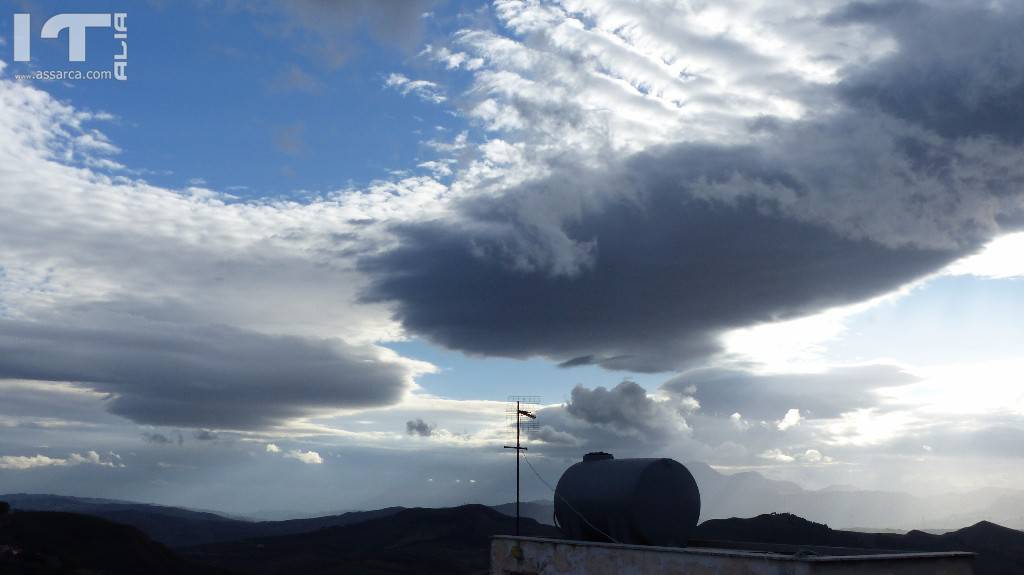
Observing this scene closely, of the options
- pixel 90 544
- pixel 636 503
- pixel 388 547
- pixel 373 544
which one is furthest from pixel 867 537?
pixel 636 503

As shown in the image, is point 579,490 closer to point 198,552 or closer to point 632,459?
point 632,459

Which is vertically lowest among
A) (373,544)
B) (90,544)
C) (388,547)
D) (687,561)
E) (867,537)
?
(373,544)

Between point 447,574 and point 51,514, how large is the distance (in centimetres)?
3785

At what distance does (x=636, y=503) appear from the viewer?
21078 mm

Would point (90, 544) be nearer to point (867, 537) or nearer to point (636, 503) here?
point (636, 503)

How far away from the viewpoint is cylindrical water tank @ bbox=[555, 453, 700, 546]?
2119cm

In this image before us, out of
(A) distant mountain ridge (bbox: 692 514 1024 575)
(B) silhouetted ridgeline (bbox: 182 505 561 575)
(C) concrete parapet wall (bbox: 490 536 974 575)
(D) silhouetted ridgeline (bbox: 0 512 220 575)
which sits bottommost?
(B) silhouetted ridgeline (bbox: 182 505 561 575)

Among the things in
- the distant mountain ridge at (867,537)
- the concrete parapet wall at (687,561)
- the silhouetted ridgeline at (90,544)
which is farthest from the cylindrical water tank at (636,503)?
the distant mountain ridge at (867,537)

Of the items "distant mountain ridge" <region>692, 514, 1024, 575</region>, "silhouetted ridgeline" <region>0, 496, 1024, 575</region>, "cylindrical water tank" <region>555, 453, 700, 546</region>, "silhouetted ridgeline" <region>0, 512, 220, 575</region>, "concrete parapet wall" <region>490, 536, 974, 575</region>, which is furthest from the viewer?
"distant mountain ridge" <region>692, 514, 1024, 575</region>

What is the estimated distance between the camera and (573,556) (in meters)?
20.7

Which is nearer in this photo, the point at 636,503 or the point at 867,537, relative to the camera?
the point at 636,503

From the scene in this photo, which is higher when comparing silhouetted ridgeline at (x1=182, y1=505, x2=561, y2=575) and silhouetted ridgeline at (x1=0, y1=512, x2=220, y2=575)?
silhouetted ridgeline at (x1=0, y1=512, x2=220, y2=575)

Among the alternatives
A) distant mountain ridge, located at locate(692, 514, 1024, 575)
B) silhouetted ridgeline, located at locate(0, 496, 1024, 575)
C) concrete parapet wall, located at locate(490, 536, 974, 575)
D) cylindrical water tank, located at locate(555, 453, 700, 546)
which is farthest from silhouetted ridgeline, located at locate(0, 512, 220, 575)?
distant mountain ridge, located at locate(692, 514, 1024, 575)

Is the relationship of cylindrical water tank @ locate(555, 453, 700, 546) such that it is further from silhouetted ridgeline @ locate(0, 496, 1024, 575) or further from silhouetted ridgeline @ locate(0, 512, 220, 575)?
silhouetted ridgeline @ locate(0, 512, 220, 575)
